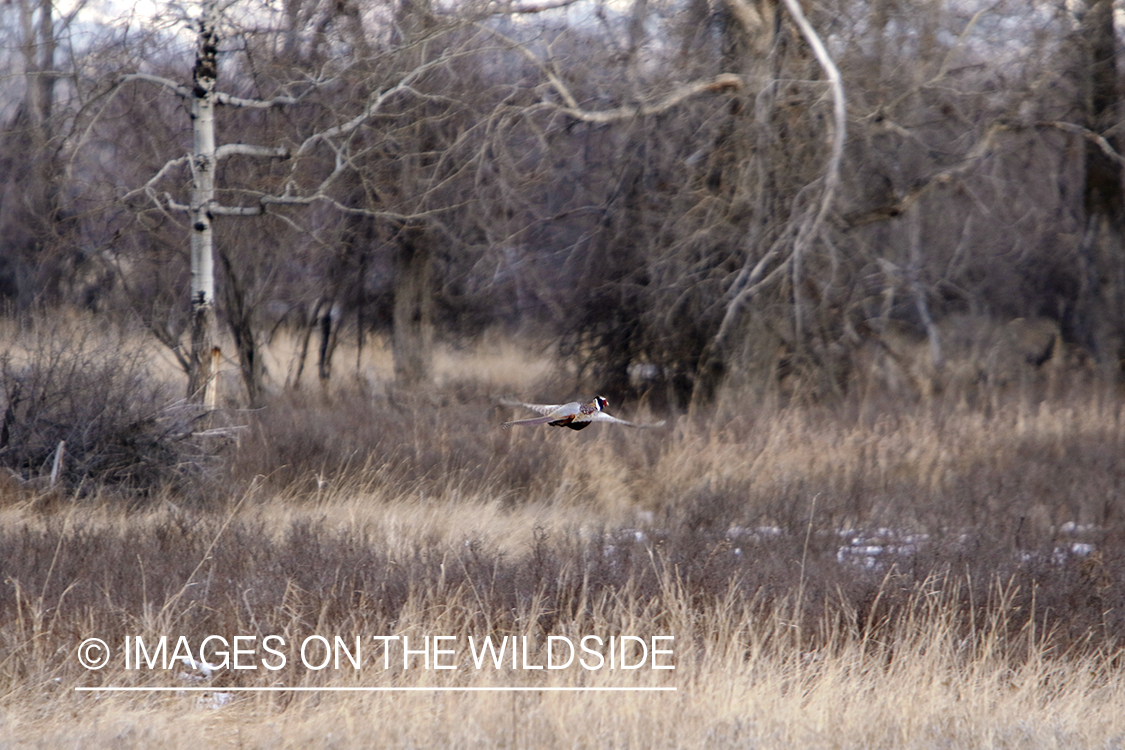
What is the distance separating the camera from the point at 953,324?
64.3 ft

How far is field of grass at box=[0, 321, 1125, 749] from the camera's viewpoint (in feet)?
13.3

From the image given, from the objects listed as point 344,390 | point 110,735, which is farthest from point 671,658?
point 344,390

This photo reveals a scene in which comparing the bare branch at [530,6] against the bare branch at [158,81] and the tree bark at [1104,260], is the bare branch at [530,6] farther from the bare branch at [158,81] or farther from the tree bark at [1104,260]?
the tree bark at [1104,260]

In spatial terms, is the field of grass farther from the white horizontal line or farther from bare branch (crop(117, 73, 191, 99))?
bare branch (crop(117, 73, 191, 99))

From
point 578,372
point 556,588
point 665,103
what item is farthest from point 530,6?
point 556,588

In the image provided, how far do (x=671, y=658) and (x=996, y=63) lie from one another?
1022 cm

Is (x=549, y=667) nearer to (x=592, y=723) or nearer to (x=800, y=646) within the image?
(x=592, y=723)
